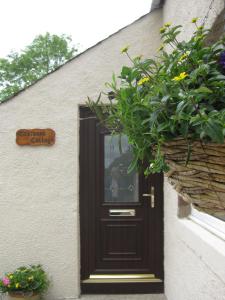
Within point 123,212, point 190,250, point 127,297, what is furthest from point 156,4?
point 127,297

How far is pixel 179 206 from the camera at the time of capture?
3488mm

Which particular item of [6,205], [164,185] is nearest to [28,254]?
[6,205]

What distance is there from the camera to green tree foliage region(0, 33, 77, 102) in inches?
964

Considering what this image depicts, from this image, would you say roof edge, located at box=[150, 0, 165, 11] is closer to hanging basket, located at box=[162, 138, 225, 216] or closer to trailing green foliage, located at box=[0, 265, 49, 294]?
trailing green foliage, located at box=[0, 265, 49, 294]

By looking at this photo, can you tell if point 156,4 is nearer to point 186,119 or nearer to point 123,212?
point 123,212

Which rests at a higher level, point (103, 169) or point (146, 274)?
point (103, 169)

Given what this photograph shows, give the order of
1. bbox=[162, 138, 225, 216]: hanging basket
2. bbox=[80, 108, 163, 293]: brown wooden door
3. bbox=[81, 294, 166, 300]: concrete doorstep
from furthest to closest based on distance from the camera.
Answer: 1. bbox=[80, 108, 163, 293]: brown wooden door
2. bbox=[81, 294, 166, 300]: concrete doorstep
3. bbox=[162, 138, 225, 216]: hanging basket

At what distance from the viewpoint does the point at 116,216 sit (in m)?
4.42

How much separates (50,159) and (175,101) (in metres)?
3.52

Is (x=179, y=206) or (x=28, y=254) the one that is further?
(x=28, y=254)

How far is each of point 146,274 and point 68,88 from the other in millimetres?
2360

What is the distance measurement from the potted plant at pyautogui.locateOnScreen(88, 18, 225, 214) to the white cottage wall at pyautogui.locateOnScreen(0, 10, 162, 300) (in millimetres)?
3223

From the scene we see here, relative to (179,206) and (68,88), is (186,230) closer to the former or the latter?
(179,206)

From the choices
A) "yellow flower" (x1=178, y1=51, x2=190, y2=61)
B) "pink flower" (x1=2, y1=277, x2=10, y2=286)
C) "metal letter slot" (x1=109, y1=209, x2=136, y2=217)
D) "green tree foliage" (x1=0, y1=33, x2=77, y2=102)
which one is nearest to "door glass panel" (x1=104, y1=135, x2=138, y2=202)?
"metal letter slot" (x1=109, y1=209, x2=136, y2=217)
